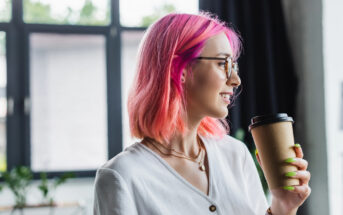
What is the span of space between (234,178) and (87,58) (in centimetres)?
296

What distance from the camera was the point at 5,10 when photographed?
11.8ft

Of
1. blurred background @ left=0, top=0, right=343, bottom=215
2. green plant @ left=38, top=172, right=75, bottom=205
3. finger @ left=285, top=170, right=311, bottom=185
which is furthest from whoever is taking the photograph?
blurred background @ left=0, top=0, right=343, bottom=215

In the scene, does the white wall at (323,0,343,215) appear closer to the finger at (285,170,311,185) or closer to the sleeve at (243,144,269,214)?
the sleeve at (243,144,269,214)

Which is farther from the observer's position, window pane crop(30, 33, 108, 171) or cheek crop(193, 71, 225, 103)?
window pane crop(30, 33, 108, 171)

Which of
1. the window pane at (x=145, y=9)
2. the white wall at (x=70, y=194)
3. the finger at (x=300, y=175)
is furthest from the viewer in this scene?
the window pane at (x=145, y=9)

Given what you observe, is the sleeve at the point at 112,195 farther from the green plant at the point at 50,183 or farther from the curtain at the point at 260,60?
the curtain at the point at 260,60

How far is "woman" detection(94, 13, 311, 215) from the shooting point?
913 millimetres

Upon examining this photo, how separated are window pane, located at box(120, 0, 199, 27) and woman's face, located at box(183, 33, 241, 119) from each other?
2899 mm

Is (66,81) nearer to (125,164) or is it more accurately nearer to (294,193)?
(125,164)

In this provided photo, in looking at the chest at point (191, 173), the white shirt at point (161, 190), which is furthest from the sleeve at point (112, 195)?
the chest at point (191, 173)

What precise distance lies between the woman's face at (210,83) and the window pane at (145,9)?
290cm

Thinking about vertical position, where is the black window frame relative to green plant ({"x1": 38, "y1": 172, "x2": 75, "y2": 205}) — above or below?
above

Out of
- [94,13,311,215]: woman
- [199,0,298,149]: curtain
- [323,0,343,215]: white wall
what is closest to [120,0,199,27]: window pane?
[199,0,298,149]: curtain

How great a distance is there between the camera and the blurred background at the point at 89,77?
3557 mm
